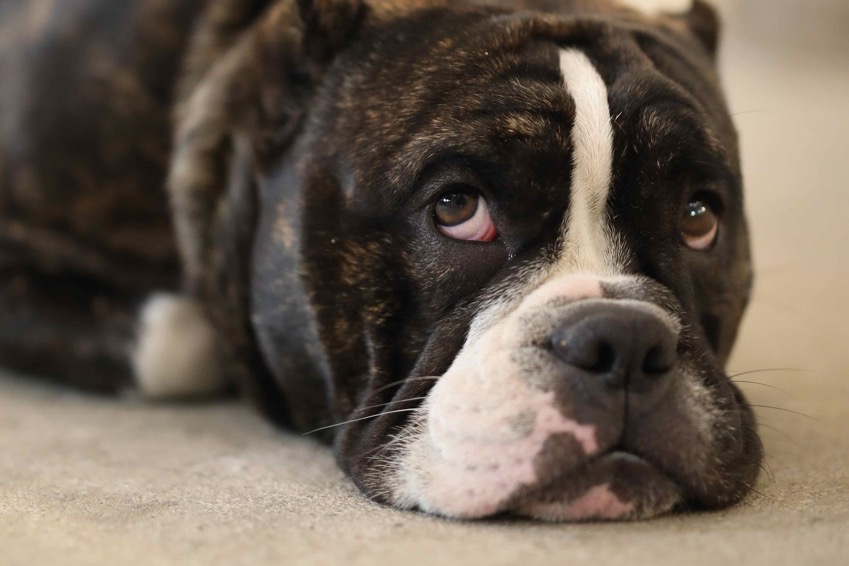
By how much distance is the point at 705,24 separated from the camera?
2.62m

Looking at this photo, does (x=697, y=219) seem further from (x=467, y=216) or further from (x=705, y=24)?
(x=705, y=24)

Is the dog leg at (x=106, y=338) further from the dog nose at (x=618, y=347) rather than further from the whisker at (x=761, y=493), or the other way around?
the whisker at (x=761, y=493)

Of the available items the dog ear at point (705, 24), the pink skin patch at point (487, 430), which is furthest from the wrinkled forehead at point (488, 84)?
the dog ear at point (705, 24)

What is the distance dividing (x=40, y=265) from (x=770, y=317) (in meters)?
2.35

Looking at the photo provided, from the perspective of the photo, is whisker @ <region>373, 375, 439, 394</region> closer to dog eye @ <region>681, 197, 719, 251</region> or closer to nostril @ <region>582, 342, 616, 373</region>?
nostril @ <region>582, 342, 616, 373</region>

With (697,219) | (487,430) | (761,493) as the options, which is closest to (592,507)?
(487,430)

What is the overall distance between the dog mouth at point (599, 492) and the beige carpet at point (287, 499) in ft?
0.10

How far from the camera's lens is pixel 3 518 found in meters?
1.56

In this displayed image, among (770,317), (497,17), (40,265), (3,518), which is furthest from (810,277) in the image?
(3,518)

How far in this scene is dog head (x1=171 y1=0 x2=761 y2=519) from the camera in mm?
1521

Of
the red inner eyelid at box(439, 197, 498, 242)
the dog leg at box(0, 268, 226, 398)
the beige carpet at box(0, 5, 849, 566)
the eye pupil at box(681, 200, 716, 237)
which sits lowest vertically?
the dog leg at box(0, 268, 226, 398)

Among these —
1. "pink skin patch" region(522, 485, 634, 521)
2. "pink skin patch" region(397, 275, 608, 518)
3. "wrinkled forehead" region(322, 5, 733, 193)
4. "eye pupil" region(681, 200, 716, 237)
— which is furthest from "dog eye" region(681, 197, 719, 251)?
"pink skin patch" region(522, 485, 634, 521)

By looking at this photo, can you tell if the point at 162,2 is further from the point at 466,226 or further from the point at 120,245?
the point at 466,226

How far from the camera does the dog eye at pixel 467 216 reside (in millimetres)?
1804
